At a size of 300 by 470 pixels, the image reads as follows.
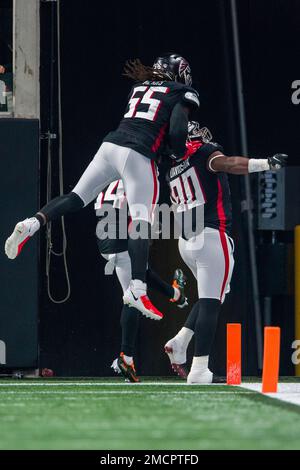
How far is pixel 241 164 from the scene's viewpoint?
7785 millimetres

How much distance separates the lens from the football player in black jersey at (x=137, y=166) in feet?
25.0

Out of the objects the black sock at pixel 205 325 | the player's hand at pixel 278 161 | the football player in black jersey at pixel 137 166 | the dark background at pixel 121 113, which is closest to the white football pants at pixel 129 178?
the football player in black jersey at pixel 137 166

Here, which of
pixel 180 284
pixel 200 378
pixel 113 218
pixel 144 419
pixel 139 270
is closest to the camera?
pixel 144 419

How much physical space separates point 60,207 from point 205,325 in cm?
111

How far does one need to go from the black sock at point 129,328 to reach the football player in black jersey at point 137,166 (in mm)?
342

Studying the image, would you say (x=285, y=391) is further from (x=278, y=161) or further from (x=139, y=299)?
(x=278, y=161)

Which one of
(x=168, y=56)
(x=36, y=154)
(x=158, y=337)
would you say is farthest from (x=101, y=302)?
(x=168, y=56)

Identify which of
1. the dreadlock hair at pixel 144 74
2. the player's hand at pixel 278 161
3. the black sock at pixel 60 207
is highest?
the dreadlock hair at pixel 144 74

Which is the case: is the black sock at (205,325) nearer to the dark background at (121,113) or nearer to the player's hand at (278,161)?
the player's hand at (278,161)

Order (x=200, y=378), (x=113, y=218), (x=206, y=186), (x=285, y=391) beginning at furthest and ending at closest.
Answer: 1. (x=113, y=218)
2. (x=206, y=186)
3. (x=200, y=378)
4. (x=285, y=391)

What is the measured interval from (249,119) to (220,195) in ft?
4.43

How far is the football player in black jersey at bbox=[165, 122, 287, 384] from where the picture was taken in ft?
25.7

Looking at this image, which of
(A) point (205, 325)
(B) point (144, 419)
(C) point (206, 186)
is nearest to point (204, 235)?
(C) point (206, 186)
